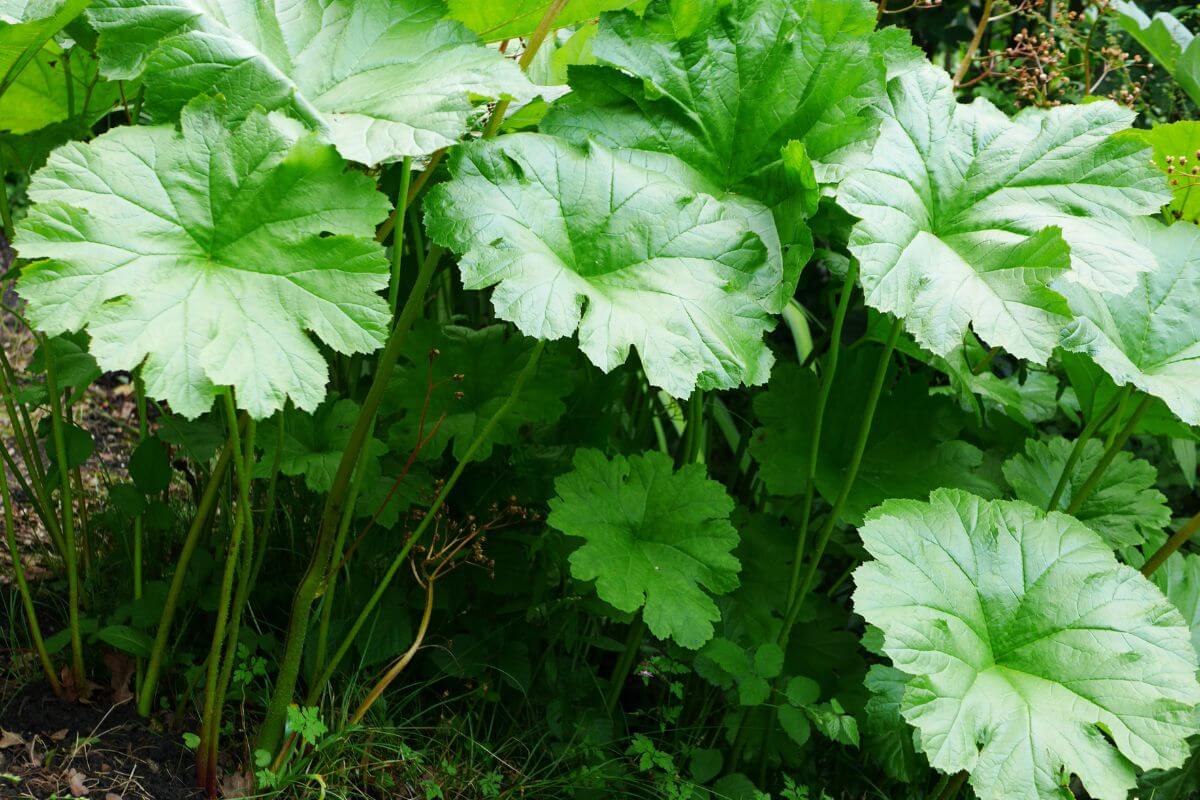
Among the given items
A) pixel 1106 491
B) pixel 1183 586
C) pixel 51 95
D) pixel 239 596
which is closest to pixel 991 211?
pixel 1106 491

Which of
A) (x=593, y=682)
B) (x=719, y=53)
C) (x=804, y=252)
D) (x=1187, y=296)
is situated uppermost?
(x=719, y=53)

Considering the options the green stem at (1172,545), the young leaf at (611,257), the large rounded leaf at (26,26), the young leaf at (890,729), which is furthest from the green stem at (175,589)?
the green stem at (1172,545)

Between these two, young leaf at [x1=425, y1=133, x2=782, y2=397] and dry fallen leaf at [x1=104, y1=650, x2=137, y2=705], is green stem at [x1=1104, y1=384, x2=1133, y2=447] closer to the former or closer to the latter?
young leaf at [x1=425, y1=133, x2=782, y2=397]

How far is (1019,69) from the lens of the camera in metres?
2.07

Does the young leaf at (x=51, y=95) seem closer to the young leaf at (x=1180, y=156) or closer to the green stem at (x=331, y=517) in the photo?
the green stem at (x=331, y=517)

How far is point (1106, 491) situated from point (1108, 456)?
27cm

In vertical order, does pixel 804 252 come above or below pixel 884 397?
above

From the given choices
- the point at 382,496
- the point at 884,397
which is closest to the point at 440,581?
the point at 382,496

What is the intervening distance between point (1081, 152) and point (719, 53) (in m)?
0.63

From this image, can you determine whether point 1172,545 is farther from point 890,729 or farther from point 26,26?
point 26,26

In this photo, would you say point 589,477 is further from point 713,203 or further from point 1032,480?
point 1032,480

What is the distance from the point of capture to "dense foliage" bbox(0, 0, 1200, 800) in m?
1.37

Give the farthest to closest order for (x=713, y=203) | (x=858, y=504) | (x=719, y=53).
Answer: (x=858, y=504), (x=719, y=53), (x=713, y=203)

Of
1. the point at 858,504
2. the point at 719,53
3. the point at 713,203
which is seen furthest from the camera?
the point at 858,504
